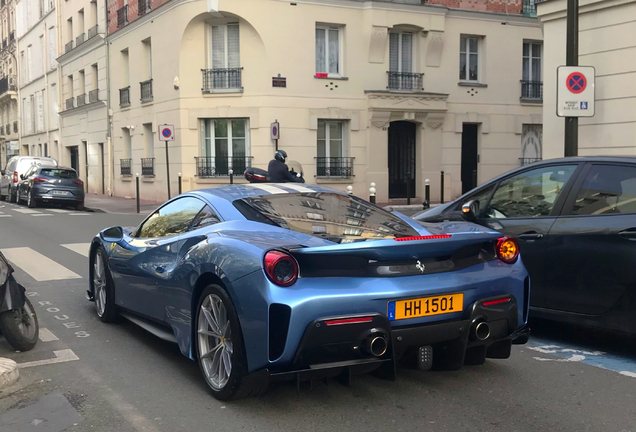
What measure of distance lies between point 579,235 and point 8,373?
4.09 meters

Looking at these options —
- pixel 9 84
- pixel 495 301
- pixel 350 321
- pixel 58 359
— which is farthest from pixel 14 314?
pixel 9 84

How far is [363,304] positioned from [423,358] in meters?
0.53

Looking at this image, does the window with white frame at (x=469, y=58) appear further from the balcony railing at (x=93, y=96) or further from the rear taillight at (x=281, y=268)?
the rear taillight at (x=281, y=268)

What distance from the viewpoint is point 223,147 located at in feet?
76.3

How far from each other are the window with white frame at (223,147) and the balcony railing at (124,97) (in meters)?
6.17

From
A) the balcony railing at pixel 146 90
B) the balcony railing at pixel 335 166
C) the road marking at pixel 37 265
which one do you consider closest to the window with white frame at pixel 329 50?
the balcony railing at pixel 335 166

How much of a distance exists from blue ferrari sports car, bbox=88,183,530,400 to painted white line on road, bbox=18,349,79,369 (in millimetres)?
813

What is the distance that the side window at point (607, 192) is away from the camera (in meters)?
4.96

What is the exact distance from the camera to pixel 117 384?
176 inches

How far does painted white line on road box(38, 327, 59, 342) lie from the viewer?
5.64m

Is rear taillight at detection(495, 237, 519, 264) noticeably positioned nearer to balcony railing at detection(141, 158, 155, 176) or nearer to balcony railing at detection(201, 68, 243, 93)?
balcony railing at detection(201, 68, 243, 93)

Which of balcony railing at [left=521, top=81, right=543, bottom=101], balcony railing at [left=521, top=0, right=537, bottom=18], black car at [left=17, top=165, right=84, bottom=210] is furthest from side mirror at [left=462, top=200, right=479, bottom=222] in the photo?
A: balcony railing at [left=521, top=0, right=537, bottom=18]

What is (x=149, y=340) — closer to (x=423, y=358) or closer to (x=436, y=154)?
(x=423, y=358)

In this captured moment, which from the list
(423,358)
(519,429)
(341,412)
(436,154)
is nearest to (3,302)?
(341,412)
